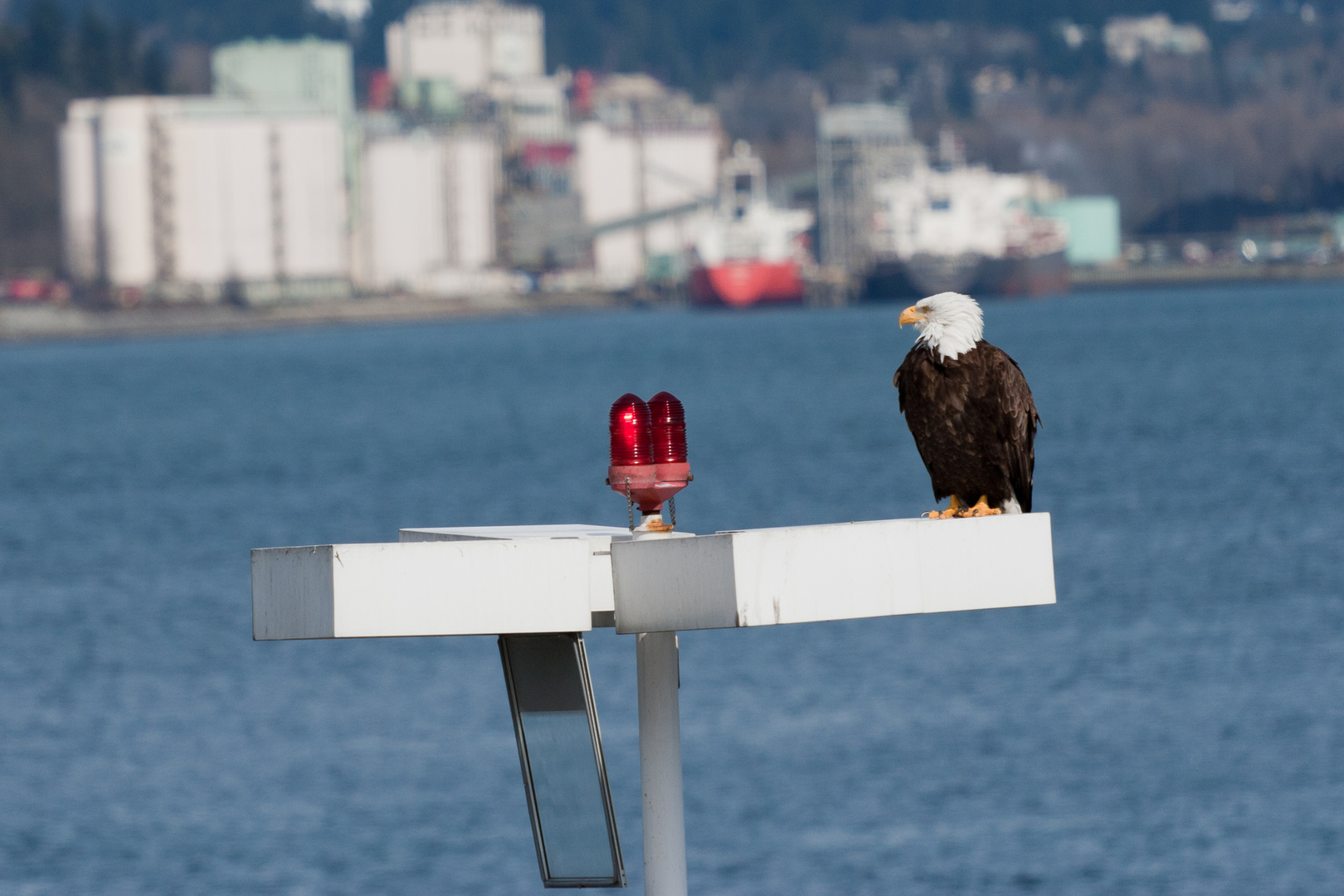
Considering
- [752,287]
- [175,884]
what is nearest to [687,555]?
[175,884]

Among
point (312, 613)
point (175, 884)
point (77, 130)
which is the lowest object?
point (175, 884)

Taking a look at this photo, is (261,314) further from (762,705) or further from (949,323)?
(949,323)

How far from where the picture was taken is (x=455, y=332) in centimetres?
15662

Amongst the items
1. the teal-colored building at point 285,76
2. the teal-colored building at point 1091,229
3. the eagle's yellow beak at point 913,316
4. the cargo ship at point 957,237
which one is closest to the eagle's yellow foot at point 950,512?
the eagle's yellow beak at point 913,316

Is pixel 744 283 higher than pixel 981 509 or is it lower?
higher

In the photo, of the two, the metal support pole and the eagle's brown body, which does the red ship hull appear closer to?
the eagle's brown body

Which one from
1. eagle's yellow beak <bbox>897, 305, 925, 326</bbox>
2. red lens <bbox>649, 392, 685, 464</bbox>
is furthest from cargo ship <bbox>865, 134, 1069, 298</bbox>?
red lens <bbox>649, 392, 685, 464</bbox>

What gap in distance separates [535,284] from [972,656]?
147291 millimetres

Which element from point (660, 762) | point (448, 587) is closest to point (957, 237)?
point (660, 762)

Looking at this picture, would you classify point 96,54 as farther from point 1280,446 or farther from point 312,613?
point 312,613

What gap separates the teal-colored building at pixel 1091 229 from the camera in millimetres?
184500

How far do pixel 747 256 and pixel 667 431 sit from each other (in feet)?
456

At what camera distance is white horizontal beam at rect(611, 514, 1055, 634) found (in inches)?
210

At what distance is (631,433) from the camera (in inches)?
225
